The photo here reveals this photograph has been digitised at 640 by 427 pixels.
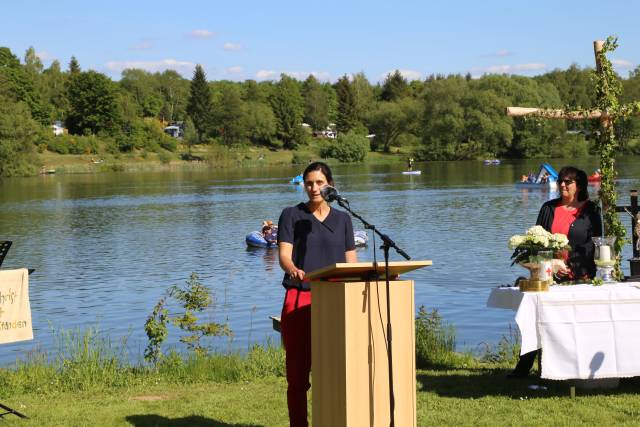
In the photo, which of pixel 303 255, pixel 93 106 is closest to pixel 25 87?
pixel 93 106

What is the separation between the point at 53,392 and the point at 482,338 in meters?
8.95

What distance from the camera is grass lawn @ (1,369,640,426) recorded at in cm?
811

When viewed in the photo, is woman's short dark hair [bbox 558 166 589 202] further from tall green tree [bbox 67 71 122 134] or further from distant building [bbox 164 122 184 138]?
distant building [bbox 164 122 184 138]

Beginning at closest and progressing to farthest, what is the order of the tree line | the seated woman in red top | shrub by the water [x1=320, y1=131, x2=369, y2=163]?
the seated woman in red top
the tree line
shrub by the water [x1=320, y1=131, x2=369, y2=163]

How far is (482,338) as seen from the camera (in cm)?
1712

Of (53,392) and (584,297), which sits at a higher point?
(584,297)

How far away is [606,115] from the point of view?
10344 mm

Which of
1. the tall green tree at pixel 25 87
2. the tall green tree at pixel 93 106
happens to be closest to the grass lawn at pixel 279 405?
the tall green tree at pixel 93 106

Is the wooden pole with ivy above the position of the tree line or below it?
below

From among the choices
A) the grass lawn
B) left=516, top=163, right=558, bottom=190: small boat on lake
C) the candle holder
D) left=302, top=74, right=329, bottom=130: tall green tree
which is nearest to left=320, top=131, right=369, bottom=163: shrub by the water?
left=302, top=74, right=329, bottom=130: tall green tree

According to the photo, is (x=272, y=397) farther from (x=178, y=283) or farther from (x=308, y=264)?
(x=178, y=283)

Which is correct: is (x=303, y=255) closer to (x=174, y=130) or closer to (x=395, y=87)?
(x=174, y=130)

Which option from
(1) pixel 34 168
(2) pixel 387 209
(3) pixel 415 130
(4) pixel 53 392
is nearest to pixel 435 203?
(2) pixel 387 209

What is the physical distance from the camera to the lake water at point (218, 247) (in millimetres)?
21781
